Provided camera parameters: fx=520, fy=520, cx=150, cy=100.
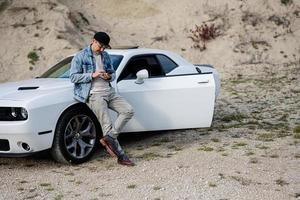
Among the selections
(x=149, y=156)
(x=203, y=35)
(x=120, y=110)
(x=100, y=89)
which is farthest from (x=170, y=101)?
(x=203, y=35)

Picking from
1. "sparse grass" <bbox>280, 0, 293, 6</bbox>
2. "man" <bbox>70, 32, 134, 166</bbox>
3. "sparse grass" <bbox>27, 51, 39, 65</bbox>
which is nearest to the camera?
"man" <bbox>70, 32, 134, 166</bbox>

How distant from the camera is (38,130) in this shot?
6184 mm

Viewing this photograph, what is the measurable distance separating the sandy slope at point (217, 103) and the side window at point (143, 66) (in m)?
1.06

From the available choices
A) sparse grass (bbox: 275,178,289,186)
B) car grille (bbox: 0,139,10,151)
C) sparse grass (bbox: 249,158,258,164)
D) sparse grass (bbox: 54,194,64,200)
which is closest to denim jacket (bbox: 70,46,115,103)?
car grille (bbox: 0,139,10,151)

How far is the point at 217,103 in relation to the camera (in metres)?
11.4

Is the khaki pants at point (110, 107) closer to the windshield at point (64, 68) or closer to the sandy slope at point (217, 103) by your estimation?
the sandy slope at point (217, 103)

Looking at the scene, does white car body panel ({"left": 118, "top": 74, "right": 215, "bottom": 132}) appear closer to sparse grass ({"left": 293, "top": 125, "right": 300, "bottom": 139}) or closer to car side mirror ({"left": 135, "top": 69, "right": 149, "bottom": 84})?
car side mirror ({"left": 135, "top": 69, "right": 149, "bottom": 84})

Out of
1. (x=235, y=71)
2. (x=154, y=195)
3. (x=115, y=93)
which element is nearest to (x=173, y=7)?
(x=235, y=71)

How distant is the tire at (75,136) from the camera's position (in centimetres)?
647

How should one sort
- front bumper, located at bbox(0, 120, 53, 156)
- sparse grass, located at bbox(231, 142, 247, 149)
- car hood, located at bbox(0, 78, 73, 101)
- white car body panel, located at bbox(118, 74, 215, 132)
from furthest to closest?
sparse grass, located at bbox(231, 142, 247, 149), white car body panel, located at bbox(118, 74, 215, 132), car hood, located at bbox(0, 78, 73, 101), front bumper, located at bbox(0, 120, 53, 156)

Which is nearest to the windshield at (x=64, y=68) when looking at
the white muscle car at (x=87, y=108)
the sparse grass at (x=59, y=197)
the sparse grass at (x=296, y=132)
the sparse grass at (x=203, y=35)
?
the white muscle car at (x=87, y=108)

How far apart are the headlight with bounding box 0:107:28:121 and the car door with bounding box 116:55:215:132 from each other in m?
1.59

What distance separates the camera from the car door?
24.0 ft

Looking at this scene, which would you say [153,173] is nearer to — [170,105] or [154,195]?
[154,195]
